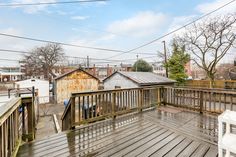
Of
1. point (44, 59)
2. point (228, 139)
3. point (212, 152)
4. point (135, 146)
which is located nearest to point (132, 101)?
point (135, 146)

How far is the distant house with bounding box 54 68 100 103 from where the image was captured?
1975cm

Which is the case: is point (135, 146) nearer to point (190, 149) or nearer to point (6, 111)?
point (190, 149)

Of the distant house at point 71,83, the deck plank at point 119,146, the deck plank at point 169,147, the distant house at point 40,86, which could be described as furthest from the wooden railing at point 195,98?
the distant house at point 40,86

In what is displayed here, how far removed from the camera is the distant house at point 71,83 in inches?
778

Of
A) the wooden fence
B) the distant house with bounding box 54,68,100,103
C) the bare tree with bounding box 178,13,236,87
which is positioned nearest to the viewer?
the bare tree with bounding box 178,13,236,87

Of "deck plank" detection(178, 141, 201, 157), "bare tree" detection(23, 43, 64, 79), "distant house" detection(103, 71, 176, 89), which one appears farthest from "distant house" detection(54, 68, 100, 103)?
"deck plank" detection(178, 141, 201, 157)

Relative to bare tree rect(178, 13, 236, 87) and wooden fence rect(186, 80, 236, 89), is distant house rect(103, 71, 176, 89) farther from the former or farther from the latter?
wooden fence rect(186, 80, 236, 89)

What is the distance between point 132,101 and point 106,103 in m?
1.20

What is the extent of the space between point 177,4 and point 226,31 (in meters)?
7.55

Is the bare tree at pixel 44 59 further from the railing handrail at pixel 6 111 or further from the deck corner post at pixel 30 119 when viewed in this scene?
the railing handrail at pixel 6 111

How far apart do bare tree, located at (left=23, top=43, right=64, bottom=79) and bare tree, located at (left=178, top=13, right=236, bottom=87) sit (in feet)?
73.0

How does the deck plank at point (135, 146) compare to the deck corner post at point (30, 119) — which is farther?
the deck corner post at point (30, 119)

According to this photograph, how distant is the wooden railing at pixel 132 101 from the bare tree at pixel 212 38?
1231cm

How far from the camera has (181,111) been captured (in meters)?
5.88
